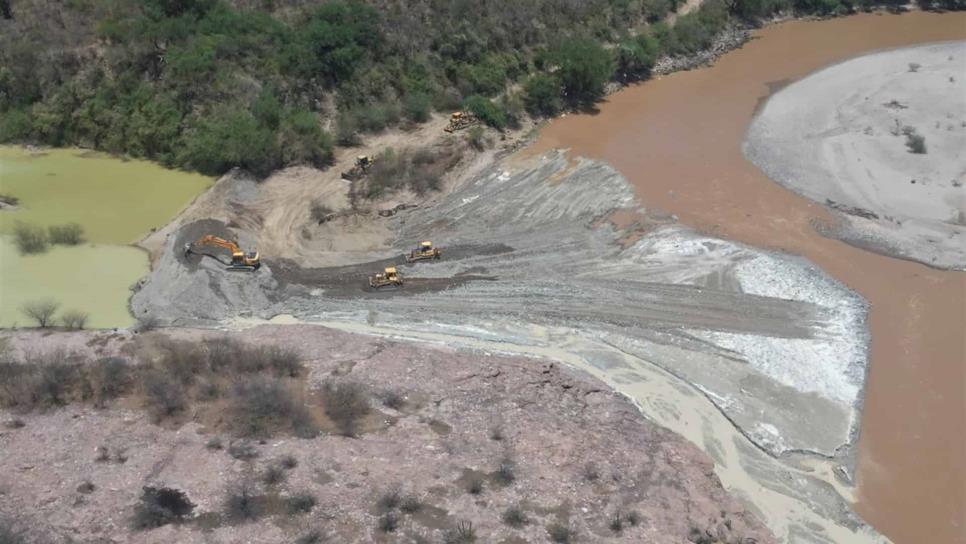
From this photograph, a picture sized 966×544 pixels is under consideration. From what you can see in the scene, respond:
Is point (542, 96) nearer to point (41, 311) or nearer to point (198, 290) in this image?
point (198, 290)

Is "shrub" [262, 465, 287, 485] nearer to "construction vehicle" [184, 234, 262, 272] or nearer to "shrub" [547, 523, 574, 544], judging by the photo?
"shrub" [547, 523, 574, 544]

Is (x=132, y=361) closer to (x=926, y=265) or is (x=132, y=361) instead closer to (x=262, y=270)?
(x=262, y=270)

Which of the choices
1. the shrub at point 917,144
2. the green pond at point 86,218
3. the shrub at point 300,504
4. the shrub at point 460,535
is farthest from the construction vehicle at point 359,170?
the shrub at point 917,144

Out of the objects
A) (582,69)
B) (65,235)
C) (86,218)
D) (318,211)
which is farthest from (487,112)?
(65,235)

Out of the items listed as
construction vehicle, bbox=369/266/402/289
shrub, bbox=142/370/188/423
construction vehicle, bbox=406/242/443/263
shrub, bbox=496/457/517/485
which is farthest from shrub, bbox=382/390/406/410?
construction vehicle, bbox=406/242/443/263

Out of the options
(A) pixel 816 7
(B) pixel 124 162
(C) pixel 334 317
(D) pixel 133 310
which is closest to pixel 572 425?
(C) pixel 334 317
